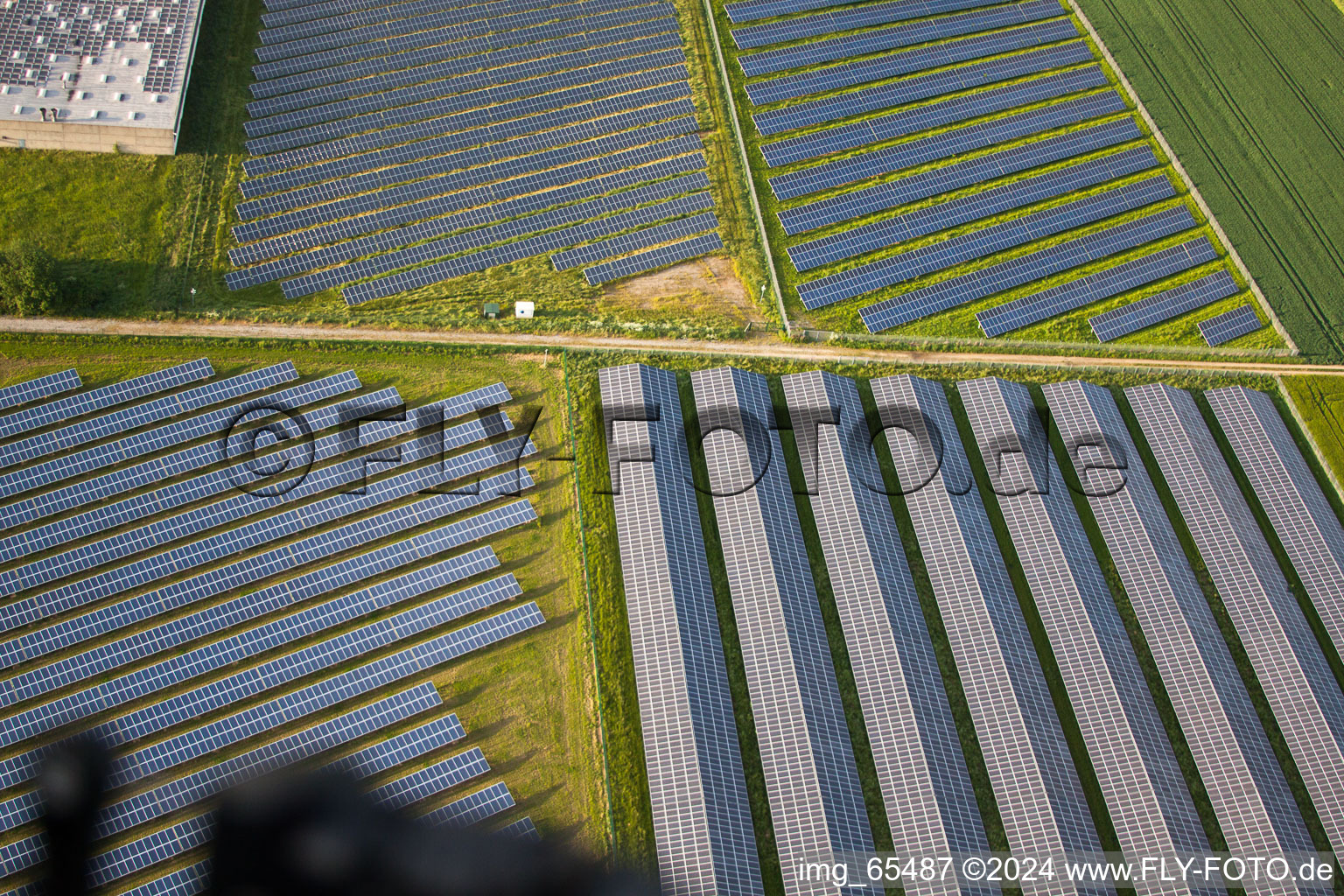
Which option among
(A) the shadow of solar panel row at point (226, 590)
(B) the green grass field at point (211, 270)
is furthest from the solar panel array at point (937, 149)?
(A) the shadow of solar panel row at point (226, 590)

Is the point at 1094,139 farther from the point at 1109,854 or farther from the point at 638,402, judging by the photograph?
the point at 1109,854

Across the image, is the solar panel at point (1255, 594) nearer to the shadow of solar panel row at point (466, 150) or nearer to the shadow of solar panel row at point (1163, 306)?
the shadow of solar panel row at point (1163, 306)

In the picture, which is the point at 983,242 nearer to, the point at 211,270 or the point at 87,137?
the point at 211,270

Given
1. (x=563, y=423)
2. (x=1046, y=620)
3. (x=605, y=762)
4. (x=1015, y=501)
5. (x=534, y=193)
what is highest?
(x=534, y=193)

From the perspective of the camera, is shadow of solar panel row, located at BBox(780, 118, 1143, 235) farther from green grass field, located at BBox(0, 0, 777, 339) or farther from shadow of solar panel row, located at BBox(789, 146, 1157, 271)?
green grass field, located at BBox(0, 0, 777, 339)

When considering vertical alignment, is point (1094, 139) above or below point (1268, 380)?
above

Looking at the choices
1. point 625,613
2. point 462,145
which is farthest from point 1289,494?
→ point 462,145

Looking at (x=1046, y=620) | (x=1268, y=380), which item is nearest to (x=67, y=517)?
(x=1046, y=620)
